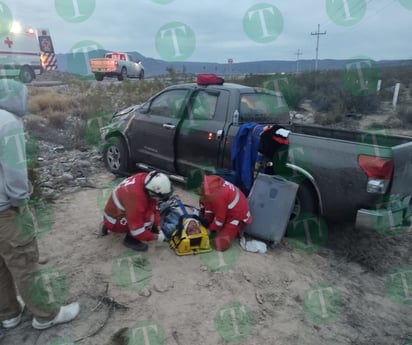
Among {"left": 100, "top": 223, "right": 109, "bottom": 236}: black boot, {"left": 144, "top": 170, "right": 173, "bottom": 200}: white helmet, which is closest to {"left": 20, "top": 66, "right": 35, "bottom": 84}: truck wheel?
{"left": 100, "top": 223, "right": 109, "bottom": 236}: black boot

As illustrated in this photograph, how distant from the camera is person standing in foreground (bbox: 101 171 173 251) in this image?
11.2 feet

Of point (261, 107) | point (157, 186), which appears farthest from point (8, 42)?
point (157, 186)

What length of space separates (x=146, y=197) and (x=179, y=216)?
2.08 feet

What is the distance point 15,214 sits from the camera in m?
2.37

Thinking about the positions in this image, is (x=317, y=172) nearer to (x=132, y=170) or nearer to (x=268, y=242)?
(x=268, y=242)

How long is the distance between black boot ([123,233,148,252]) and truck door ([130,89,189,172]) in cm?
179

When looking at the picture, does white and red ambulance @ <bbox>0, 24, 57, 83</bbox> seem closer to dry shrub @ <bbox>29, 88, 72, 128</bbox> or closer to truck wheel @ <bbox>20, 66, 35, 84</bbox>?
truck wheel @ <bbox>20, 66, 35, 84</bbox>

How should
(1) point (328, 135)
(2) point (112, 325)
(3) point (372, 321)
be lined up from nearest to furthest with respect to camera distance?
(2) point (112, 325) → (3) point (372, 321) → (1) point (328, 135)

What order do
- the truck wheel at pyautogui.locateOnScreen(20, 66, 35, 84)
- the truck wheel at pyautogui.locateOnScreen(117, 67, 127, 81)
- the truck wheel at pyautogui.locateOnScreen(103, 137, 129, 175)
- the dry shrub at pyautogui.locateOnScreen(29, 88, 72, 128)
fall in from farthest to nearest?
the truck wheel at pyautogui.locateOnScreen(117, 67, 127, 81)
the truck wheel at pyautogui.locateOnScreen(20, 66, 35, 84)
the dry shrub at pyautogui.locateOnScreen(29, 88, 72, 128)
the truck wheel at pyautogui.locateOnScreen(103, 137, 129, 175)

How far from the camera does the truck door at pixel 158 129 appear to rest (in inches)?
210

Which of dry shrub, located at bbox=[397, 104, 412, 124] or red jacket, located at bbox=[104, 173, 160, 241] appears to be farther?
dry shrub, located at bbox=[397, 104, 412, 124]

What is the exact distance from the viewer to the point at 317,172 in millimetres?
3846

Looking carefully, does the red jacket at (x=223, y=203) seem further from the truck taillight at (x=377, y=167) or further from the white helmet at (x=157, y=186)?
the truck taillight at (x=377, y=167)

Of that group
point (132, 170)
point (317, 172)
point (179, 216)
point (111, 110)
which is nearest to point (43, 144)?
point (132, 170)
